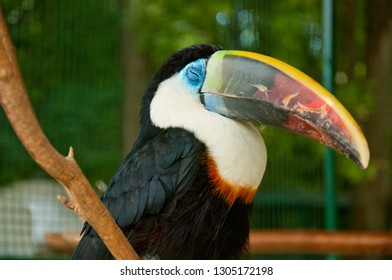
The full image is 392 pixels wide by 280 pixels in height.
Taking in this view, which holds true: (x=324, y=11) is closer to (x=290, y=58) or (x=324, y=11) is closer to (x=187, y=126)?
(x=290, y=58)

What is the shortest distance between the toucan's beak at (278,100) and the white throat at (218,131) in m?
0.04

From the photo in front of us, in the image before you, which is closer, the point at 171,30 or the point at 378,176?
the point at 171,30

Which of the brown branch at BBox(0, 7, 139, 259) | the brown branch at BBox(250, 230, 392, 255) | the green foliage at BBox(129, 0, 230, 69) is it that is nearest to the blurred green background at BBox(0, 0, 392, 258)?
the green foliage at BBox(129, 0, 230, 69)

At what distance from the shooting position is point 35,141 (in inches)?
38.9

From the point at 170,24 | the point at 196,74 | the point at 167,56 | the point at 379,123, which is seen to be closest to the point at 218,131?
the point at 196,74

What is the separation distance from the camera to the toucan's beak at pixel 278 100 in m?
1.45

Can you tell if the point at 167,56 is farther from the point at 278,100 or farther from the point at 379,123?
the point at 278,100

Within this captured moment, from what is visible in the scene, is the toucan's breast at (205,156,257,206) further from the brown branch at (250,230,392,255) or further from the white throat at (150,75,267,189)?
the brown branch at (250,230,392,255)

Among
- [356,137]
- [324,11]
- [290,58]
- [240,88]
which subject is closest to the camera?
[356,137]

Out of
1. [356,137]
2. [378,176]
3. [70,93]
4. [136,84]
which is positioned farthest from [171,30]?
[356,137]

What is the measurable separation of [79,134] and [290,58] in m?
1.19

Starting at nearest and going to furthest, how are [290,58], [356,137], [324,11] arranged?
[356,137] → [324,11] → [290,58]

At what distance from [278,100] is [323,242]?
120 cm

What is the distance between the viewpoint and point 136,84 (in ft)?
10.7
